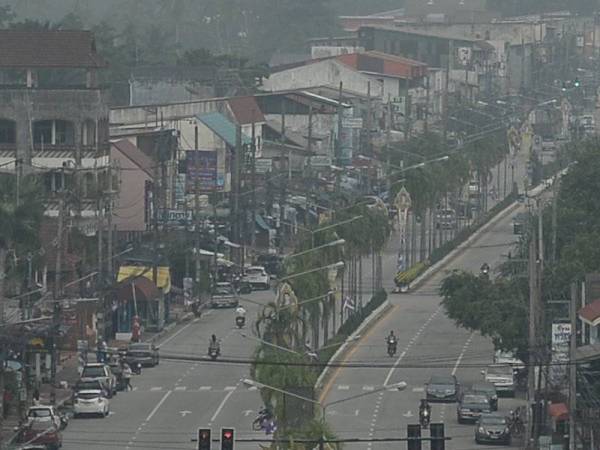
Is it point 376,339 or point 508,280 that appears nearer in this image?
point 508,280

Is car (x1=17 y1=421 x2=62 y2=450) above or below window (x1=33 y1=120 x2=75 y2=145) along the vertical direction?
below

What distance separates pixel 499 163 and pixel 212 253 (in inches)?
2579

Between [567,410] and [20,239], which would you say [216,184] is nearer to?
[20,239]

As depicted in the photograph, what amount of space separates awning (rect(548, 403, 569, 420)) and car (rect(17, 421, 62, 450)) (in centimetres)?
1286

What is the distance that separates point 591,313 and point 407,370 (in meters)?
12.4

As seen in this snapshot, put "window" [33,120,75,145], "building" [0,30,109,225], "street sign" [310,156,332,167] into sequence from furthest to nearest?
1. "street sign" [310,156,332,167]
2. "window" [33,120,75,145]
3. "building" [0,30,109,225]

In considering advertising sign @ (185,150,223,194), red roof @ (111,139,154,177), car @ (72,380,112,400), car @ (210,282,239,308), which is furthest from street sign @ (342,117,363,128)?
car @ (72,380,112,400)

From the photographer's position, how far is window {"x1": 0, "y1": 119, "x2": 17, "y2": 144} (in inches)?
4405

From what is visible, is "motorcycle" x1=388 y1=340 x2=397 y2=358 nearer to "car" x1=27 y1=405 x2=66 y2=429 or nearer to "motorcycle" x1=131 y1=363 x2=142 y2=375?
"motorcycle" x1=131 y1=363 x2=142 y2=375

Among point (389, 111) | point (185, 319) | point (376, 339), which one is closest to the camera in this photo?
point (376, 339)

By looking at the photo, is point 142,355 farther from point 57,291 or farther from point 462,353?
point 462,353

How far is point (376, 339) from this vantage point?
313 ft

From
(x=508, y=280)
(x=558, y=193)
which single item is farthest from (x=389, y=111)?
(x=508, y=280)

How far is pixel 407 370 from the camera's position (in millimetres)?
87875
